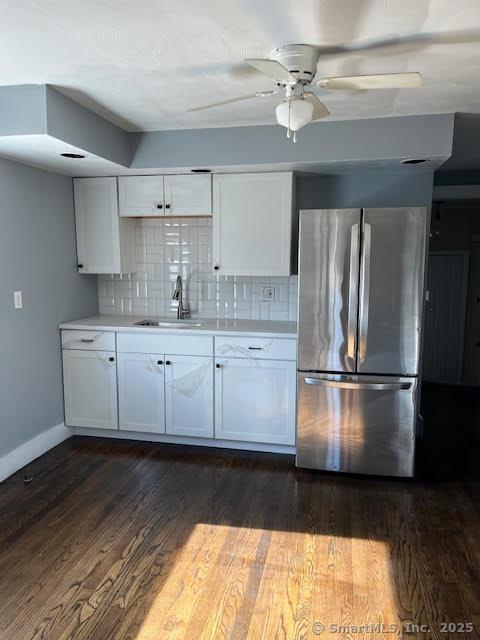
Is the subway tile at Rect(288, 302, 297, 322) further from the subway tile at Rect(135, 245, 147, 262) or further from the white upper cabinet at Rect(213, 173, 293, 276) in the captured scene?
the subway tile at Rect(135, 245, 147, 262)

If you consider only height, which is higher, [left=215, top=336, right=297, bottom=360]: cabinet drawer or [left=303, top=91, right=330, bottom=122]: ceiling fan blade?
[left=303, top=91, right=330, bottom=122]: ceiling fan blade

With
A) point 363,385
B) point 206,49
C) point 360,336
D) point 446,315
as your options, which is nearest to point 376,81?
point 206,49

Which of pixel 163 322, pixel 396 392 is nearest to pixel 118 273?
pixel 163 322

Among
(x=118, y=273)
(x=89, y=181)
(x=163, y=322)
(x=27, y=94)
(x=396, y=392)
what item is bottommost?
(x=396, y=392)

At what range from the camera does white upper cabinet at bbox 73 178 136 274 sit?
3646mm

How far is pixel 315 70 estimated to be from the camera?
204 cm

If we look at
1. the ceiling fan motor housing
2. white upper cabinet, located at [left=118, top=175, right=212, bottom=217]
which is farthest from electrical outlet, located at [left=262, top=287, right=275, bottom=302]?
the ceiling fan motor housing

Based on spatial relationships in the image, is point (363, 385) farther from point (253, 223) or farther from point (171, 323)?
point (171, 323)

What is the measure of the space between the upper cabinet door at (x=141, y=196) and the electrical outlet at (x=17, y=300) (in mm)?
1035

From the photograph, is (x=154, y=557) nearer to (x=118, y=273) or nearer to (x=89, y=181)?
(x=118, y=273)

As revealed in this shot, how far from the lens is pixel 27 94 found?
2.42 metres

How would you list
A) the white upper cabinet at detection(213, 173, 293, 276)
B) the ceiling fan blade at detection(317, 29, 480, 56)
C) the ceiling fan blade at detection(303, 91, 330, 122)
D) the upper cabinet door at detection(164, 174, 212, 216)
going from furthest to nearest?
the upper cabinet door at detection(164, 174, 212, 216), the white upper cabinet at detection(213, 173, 293, 276), the ceiling fan blade at detection(303, 91, 330, 122), the ceiling fan blade at detection(317, 29, 480, 56)

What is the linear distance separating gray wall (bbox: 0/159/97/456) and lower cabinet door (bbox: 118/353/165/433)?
1.80 ft

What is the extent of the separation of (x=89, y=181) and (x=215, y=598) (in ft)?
10.1
